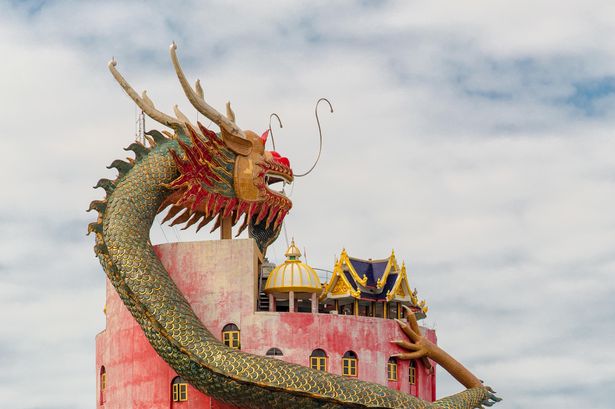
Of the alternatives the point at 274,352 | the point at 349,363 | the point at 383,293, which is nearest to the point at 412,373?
the point at 383,293

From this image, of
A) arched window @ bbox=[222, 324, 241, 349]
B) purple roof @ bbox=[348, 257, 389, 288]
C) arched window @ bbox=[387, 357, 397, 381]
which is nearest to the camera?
arched window @ bbox=[222, 324, 241, 349]

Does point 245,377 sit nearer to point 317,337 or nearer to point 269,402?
point 269,402

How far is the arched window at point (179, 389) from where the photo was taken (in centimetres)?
4625

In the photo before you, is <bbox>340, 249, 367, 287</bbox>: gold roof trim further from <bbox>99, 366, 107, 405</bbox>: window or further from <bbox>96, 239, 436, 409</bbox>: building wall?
<bbox>99, 366, 107, 405</bbox>: window

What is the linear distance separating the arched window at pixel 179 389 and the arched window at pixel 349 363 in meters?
4.89

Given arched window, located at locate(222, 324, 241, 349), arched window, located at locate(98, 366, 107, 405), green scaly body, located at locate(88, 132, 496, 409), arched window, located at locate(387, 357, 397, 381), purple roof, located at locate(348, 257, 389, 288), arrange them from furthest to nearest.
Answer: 1. arched window, located at locate(98, 366, 107, 405)
2. purple roof, located at locate(348, 257, 389, 288)
3. arched window, located at locate(387, 357, 397, 381)
4. arched window, located at locate(222, 324, 241, 349)
5. green scaly body, located at locate(88, 132, 496, 409)

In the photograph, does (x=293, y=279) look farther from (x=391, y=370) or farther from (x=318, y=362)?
(x=391, y=370)

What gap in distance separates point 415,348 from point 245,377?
7.44 metres

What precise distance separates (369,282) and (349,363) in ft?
10.3

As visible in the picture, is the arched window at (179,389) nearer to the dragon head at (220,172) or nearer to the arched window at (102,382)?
the arched window at (102,382)

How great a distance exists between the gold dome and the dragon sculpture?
8.00ft

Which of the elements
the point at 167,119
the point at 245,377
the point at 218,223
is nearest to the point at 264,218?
the point at 218,223

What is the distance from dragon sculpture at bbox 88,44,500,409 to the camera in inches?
1703

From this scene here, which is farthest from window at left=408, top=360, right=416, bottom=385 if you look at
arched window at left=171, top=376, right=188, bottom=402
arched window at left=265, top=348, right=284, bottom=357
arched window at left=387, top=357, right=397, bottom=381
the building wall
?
arched window at left=171, top=376, right=188, bottom=402
